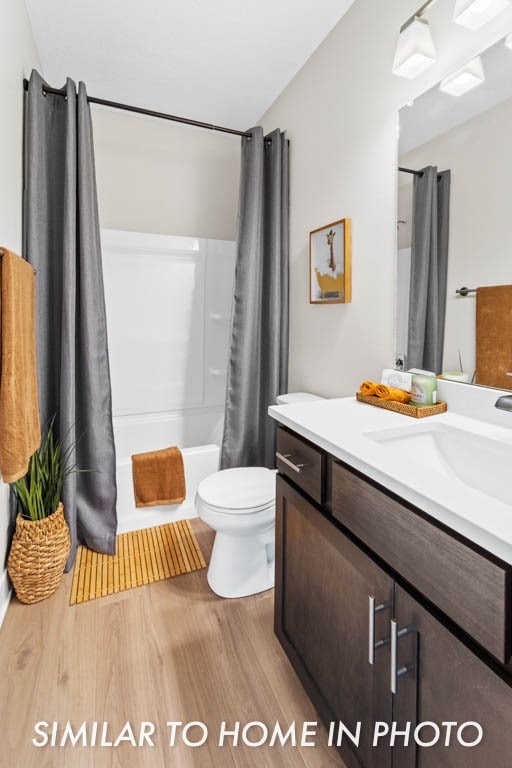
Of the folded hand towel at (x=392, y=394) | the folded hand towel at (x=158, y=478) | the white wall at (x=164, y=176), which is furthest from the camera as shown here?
the white wall at (x=164, y=176)

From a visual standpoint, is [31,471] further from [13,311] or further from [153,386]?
[153,386]

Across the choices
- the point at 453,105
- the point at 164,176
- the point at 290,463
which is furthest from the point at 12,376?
the point at 164,176

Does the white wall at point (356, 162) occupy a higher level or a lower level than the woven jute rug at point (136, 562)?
higher

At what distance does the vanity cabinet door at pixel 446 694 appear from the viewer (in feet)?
1.94

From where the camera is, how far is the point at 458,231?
1303mm

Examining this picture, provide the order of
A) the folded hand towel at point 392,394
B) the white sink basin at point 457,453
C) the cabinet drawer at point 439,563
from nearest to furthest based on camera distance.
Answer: the cabinet drawer at point 439,563, the white sink basin at point 457,453, the folded hand towel at point 392,394

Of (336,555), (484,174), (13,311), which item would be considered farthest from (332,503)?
(13,311)

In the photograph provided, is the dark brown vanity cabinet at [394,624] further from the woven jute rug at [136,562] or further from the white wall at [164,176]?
the white wall at [164,176]

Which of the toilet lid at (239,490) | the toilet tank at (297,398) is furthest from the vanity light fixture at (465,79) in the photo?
the toilet lid at (239,490)

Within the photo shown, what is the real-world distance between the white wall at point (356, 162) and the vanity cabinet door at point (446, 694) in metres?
1.09

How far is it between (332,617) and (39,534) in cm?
126

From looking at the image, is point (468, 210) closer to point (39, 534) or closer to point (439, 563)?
point (439, 563)

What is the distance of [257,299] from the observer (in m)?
2.33

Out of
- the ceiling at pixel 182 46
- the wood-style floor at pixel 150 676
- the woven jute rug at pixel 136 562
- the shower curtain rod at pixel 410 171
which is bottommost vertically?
the wood-style floor at pixel 150 676
